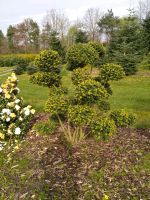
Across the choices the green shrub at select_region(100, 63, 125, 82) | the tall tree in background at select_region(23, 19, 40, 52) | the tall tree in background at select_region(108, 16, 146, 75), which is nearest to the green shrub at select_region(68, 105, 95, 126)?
the green shrub at select_region(100, 63, 125, 82)

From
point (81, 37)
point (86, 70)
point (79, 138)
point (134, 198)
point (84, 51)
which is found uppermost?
point (81, 37)

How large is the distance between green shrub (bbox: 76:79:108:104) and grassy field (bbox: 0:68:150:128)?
0.82 meters

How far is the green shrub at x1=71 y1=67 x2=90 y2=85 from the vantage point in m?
4.05

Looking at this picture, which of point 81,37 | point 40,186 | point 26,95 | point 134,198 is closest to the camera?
point 134,198

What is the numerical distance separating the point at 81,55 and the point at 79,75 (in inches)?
12.0

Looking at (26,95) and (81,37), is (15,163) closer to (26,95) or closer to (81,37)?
(26,95)

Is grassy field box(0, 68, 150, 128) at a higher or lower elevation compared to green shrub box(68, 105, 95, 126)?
lower

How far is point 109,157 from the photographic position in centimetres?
389

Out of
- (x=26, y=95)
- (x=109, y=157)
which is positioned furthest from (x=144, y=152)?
(x=26, y=95)

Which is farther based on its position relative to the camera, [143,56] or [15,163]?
[143,56]

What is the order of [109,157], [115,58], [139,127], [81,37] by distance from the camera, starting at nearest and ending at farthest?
1. [109,157]
2. [139,127]
3. [115,58]
4. [81,37]

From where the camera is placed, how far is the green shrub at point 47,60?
415 centimetres

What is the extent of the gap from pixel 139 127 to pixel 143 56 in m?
11.0

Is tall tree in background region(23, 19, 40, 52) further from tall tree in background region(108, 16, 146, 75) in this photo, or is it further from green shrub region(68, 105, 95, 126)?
green shrub region(68, 105, 95, 126)
